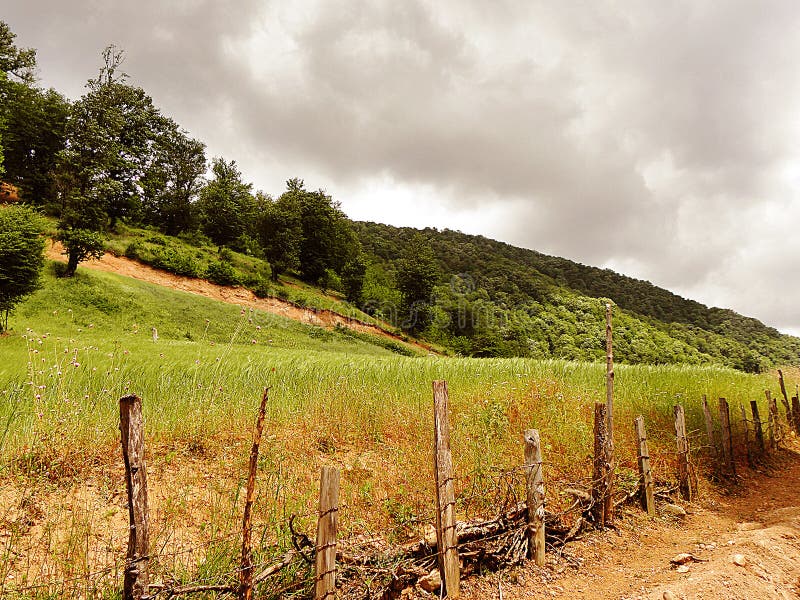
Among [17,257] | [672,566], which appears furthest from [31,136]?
[672,566]

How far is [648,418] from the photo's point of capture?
823 cm

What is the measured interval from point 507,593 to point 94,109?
A: 3747cm

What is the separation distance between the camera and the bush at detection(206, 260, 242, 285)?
33.2m

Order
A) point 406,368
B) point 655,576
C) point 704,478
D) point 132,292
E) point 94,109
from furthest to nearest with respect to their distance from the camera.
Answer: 1. point 94,109
2. point 132,292
3. point 406,368
4. point 704,478
5. point 655,576

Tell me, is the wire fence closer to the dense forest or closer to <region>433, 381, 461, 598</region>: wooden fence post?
<region>433, 381, 461, 598</region>: wooden fence post

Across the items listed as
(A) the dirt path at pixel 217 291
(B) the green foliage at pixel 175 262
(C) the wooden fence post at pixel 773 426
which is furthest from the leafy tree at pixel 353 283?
(C) the wooden fence post at pixel 773 426

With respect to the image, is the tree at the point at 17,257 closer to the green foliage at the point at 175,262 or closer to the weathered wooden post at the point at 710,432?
the green foliage at the point at 175,262

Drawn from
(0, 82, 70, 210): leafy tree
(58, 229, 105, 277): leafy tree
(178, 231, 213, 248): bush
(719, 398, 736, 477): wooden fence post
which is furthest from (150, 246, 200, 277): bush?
(719, 398, 736, 477): wooden fence post

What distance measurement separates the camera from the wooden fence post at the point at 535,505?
12.1 ft

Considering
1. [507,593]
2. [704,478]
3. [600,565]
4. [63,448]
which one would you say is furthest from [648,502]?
[63,448]

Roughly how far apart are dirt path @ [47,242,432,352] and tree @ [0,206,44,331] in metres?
11.8

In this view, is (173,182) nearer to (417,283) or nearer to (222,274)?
(222,274)

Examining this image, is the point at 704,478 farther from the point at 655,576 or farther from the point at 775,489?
the point at 655,576

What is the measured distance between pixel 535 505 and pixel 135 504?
325cm
